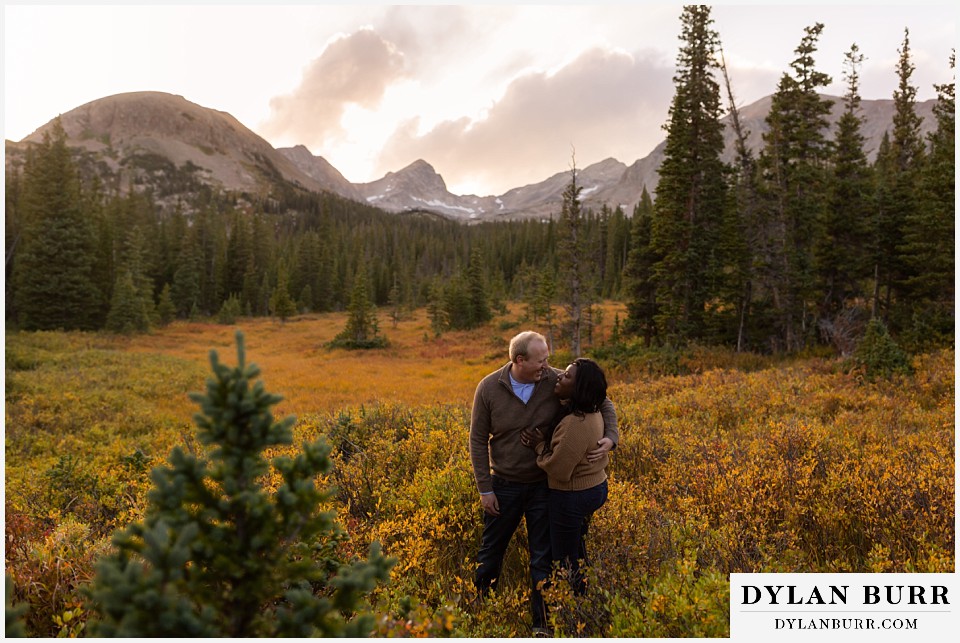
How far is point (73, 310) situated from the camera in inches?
1454

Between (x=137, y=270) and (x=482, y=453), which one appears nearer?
(x=482, y=453)

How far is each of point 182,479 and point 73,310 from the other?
46.6 m

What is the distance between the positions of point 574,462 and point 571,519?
55 cm

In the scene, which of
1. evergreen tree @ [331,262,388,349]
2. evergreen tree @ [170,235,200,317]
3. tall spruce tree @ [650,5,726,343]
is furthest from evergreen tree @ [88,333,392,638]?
evergreen tree @ [170,235,200,317]

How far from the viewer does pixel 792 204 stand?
21.4 meters

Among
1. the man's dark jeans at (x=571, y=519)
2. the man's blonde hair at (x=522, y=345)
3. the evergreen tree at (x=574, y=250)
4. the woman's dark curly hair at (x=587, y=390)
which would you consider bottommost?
the man's dark jeans at (x=571, y=519)

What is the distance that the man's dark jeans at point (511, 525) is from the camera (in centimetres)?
427

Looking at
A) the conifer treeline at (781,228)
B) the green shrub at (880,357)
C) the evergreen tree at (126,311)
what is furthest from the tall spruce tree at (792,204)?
the evergreen tree at (126,311)

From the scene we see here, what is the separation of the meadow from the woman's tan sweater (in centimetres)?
74

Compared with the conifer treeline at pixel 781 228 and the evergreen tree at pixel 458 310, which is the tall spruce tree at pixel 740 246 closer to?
the conifer treeline at pixel 781 228

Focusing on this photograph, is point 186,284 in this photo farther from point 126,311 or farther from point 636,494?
point 636,494

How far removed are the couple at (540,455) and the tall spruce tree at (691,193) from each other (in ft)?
64.1

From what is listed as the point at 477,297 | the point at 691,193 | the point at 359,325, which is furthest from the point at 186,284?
the point at 691,193

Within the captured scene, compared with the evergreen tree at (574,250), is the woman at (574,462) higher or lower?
lower
